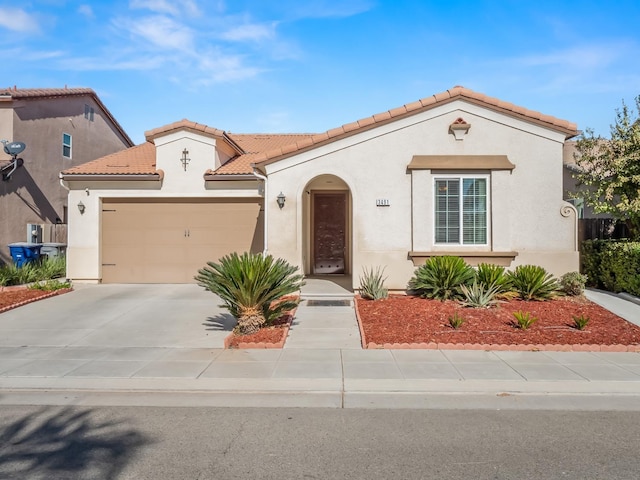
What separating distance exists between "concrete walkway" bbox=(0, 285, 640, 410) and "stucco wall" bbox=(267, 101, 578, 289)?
3503mm

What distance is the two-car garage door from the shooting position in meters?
14.7

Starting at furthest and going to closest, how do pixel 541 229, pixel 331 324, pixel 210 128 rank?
pixel 210 128 → pixel 541 229 → pixel 331 324

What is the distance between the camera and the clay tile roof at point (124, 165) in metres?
14.6

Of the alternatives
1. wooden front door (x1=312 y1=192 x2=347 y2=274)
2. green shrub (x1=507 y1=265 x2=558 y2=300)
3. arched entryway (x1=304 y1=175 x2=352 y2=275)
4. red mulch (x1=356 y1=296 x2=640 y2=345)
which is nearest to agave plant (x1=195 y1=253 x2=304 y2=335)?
red mulch (x1=356 y1=296 x2=640 y2=345)

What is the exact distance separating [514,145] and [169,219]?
9472 mm

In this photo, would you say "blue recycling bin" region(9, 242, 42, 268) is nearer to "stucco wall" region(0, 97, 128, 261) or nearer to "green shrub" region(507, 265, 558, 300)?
"stucco wall" region(0, 97, 128, 261)

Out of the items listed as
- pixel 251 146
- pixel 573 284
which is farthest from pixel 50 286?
pixel 573 284

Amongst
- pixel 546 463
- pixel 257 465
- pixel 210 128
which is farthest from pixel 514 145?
pixel 257 465

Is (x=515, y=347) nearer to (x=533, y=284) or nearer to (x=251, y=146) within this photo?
(x=533, y=284)

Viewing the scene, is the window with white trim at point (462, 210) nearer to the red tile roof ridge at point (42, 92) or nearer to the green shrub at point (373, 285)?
the green shrub at point (373, 285)

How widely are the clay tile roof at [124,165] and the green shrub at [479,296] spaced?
908 cm

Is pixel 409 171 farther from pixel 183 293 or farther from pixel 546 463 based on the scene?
pixel 546 463

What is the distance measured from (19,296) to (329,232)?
8.67 m

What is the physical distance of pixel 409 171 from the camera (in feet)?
40.1
